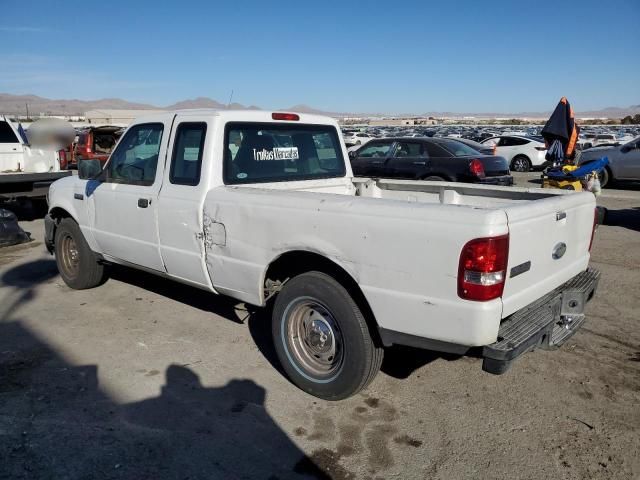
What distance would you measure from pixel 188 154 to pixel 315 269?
1.59 meters

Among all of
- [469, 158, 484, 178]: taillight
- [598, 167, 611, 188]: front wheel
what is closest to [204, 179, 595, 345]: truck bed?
[469, 158, 484, 178]: taillight

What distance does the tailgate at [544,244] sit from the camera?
9.34 ft

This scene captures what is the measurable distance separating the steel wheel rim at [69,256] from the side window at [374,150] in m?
7.91

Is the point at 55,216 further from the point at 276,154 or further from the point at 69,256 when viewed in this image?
the point at 276,154

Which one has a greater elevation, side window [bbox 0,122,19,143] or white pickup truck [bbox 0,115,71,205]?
side window [bbox 0,122,19,143]

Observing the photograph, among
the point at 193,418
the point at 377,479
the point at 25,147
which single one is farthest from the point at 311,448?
the point at 25,147

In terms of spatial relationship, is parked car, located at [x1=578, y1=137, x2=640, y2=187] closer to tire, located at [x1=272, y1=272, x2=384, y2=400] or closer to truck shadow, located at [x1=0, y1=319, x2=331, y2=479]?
tire, located at [x1=272, y1=272, x2=384, y2=400]

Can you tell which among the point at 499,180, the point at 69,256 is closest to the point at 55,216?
the point at 69,256

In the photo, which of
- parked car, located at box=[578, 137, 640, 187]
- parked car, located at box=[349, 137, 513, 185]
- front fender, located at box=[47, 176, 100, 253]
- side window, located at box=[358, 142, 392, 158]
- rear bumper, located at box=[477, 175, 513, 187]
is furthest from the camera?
parked car, located at box=[578, 137, 640, 187]

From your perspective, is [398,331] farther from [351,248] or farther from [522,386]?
[522,386]

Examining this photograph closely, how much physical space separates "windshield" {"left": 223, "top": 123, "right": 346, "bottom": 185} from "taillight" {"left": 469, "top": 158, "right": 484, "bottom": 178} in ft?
21.0

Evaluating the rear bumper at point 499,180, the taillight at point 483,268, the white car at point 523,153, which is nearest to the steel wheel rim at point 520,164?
the white car at point 523,153

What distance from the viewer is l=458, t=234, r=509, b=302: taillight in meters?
2.67

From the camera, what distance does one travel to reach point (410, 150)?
11.9 m
